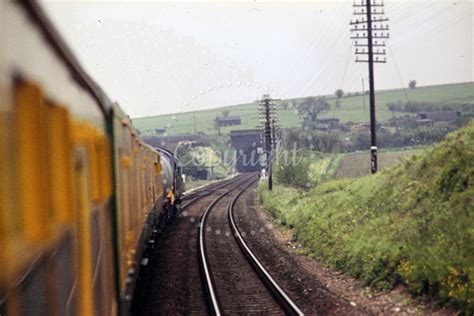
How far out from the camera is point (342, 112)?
3649 inches

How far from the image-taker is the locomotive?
2.26m

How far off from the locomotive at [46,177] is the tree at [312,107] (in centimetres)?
8892

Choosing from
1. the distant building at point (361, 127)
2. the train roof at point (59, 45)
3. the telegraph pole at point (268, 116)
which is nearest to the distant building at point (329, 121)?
the distant building at point (361, 127)

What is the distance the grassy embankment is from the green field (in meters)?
30.9

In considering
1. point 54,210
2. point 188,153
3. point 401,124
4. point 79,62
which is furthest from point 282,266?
point 188,153

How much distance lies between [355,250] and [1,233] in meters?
12.9

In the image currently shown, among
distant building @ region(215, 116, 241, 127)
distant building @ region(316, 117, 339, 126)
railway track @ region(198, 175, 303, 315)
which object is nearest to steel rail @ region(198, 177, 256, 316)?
railway track @ region(198, 175, 303, 315)

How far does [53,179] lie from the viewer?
9.52 ft

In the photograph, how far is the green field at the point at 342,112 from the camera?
194 feet

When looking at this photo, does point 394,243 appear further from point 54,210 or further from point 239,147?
point 239,147

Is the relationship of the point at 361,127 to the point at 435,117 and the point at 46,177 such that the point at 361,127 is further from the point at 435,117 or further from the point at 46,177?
the point at 46,177

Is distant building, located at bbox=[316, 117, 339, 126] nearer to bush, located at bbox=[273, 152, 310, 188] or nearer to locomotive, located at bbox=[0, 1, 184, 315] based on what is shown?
bush, located at bbox=[273, 152, 310, 188]

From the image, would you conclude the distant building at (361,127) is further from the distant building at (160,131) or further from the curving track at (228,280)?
the curving track at (228,280)

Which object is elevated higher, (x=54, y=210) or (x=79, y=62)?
(x=79, y=62)
